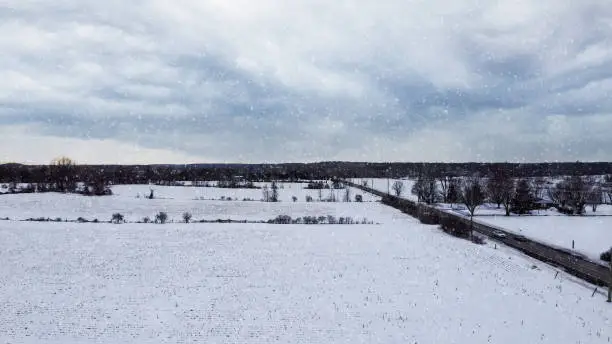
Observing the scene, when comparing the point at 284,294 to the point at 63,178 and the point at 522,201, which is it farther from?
the point at 63,178

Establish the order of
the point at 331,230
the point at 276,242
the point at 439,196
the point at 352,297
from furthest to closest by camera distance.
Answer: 1. the point at 439,196
2. the point at 331,230
3. the point at 276,242
4. the point at 352,297

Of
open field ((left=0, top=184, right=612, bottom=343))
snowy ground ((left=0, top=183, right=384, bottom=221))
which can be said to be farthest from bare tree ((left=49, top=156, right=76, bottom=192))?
open field ((left=0, top=184, right=612, bottom=343))

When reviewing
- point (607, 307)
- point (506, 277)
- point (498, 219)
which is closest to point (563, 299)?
point (607, 307)

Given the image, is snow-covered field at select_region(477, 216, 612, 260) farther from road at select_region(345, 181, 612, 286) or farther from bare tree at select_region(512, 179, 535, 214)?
bare tree at select_region(512, 179, 535, 214)

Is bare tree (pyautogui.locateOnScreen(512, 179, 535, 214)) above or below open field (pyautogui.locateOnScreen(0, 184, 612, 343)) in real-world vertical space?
above

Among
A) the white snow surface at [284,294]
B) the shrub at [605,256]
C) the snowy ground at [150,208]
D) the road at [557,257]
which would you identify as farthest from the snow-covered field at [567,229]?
A: the snowy ground at [150,208]

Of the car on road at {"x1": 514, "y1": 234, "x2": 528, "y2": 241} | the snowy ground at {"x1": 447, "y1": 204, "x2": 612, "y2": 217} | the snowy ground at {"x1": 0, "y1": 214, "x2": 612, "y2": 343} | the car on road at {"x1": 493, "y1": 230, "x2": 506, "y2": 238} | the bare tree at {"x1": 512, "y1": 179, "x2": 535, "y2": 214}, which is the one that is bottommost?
the snowy ground at {"x1": 0, "y1": 214, "x2": 612, "y2": 343}

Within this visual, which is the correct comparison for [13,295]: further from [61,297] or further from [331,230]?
[331,230]

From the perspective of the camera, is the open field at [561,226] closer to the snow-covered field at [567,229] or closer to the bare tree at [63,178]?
the snow-covered field at [567,229]
